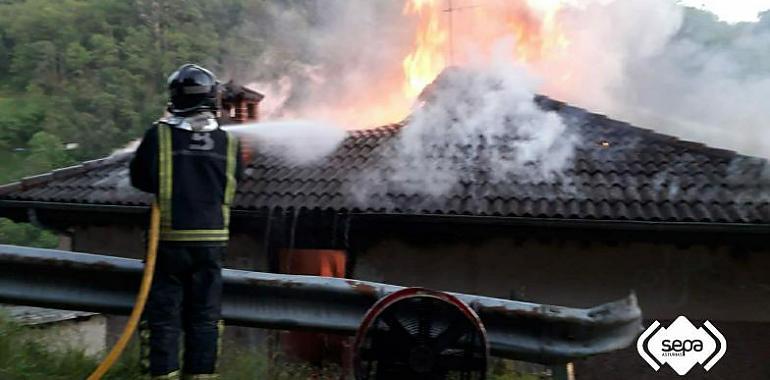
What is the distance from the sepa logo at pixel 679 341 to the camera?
8.03m

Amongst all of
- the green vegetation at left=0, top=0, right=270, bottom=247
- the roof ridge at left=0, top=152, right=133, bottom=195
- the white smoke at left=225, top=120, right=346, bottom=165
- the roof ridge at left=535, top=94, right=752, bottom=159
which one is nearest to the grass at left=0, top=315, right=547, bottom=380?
the white smoke at left=225, top=120, right=346, bottom=165

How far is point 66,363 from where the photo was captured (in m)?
4.51

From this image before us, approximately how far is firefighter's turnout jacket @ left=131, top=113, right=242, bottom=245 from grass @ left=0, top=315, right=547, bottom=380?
1050mm

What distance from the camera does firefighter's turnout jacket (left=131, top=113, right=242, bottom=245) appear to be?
3746 millimetres

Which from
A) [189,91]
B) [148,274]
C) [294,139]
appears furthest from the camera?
[294,139]

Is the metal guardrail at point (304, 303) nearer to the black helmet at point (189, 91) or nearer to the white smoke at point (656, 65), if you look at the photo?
the black helmet at point (189, 91)

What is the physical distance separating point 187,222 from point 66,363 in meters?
1.61

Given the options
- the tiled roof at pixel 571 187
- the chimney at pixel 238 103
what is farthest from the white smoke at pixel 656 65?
the chimney at pixel 238 103

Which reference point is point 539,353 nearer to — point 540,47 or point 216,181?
point 216,181

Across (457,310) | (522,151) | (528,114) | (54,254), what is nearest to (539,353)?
(457,310)

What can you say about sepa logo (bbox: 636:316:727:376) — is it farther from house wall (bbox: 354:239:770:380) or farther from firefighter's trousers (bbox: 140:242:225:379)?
firefighter's trousers (bbox: 140:242:225:379)

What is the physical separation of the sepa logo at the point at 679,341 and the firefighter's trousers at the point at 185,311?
5943mm

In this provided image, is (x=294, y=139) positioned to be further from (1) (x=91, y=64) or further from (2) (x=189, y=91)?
(1) (x=91, y=64)

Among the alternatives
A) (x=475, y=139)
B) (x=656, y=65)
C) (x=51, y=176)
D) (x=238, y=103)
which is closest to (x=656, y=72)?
(x=656, y=65)
